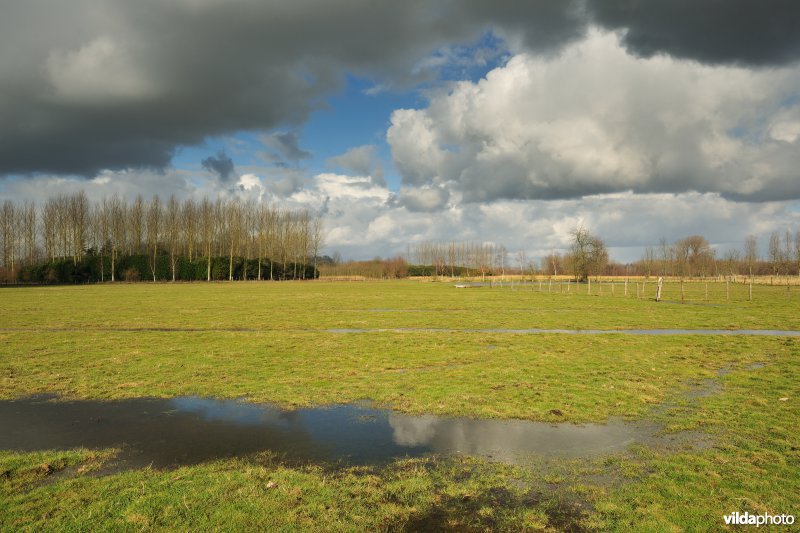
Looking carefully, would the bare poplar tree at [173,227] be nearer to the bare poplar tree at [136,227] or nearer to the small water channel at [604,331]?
the bare poplar tree at [136,227]

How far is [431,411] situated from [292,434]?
336cm

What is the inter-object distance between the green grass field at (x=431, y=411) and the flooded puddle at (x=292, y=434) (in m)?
0.51

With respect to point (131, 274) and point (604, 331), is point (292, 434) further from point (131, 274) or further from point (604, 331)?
point (131, 274)

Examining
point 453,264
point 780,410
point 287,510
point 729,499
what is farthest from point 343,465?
point 453,264

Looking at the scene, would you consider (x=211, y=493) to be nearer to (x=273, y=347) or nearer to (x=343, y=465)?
(x=343, y=465)

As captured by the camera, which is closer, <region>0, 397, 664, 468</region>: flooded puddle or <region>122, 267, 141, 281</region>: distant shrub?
<region>0, 397, 664, 468</region>: flooded puddle

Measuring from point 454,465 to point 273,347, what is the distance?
13967 mm

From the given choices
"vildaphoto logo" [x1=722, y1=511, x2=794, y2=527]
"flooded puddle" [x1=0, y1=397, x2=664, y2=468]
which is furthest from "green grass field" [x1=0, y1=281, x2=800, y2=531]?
"flooded puddle" [x1=0, y1=397, x2=664, y2=468]

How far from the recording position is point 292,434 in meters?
9.52

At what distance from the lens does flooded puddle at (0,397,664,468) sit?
28.0 feet

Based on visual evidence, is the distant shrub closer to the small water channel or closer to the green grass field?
the green grass field

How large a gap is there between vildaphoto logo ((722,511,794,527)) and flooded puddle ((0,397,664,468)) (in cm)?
245

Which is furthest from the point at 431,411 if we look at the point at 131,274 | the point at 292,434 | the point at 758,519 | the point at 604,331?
the point at 131,274

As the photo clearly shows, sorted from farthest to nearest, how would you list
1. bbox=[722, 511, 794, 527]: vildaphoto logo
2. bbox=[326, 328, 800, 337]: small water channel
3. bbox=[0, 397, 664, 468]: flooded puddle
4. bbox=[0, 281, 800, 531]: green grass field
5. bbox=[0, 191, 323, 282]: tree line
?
bbox=[0, 191, 323, 282]: tree line → bbox=[326, 328, 800, 337]: small water channel → bbox=[0, 397, 664, 468]: flooded puddle → bbox=[0, 281, 800, 531]: green grass field → bbox=[722, 511, 794, 527]: vildaphoto logo
